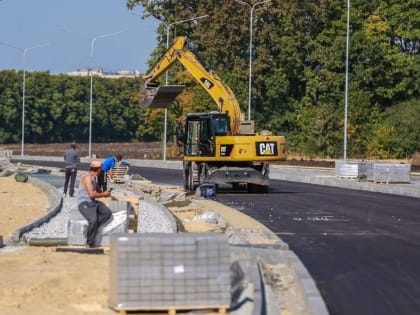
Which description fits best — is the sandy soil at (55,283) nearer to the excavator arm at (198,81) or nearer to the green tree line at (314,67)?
the excavator arm at (198,81)

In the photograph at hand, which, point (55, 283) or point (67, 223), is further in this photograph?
point (67, 223)

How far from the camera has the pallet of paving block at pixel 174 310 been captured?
11953 mm

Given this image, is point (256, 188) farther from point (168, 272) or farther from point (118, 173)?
point (168, 272)

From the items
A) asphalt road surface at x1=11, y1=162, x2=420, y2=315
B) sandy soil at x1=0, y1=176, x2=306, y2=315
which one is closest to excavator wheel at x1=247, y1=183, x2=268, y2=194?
asphalt road surface at x1=11, y1=162, x2=420, y2=315

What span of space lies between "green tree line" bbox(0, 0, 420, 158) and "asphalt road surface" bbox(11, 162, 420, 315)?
3640 cm

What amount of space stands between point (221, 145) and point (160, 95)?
9.03 ft

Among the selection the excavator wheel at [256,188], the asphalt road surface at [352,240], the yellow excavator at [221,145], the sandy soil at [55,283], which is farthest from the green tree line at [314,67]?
the sandy soil at [55,283]

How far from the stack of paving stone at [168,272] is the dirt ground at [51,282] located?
0.61 m

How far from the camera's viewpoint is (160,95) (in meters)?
38.4

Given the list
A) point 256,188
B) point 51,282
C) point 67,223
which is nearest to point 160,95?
point 256,188

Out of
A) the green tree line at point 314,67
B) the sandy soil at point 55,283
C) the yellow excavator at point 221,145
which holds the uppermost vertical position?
the green tree line at point 314,67

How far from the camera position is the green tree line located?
3034 inches

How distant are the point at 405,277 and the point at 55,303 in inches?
224

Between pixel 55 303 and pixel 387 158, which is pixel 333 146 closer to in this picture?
pixel 387 158
